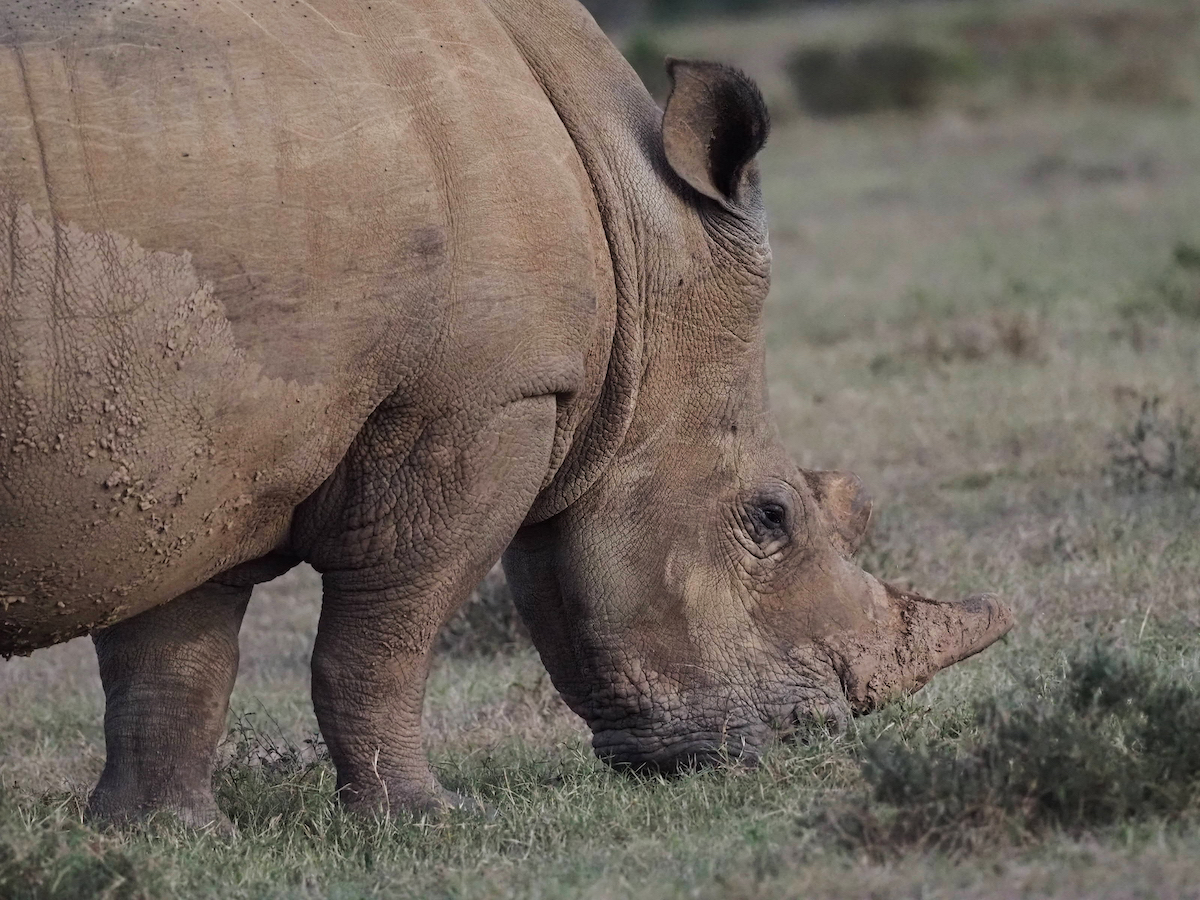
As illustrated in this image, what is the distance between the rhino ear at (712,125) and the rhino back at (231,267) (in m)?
0.45

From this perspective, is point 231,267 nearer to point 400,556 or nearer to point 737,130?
point 400,556

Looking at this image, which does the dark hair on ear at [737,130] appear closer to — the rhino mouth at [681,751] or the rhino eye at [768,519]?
the rhino eye at [768,519]

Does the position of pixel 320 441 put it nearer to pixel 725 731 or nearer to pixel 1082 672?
pixel 725 731

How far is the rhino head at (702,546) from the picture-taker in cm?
514

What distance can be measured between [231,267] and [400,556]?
910mm

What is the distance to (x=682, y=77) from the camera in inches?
201

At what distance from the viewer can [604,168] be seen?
5.01 metres

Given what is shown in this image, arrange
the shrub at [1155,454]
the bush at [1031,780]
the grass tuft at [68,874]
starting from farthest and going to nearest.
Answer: the shrub at [1155,454] < the grass tuft at [68,874] < the bush at [1031,780]

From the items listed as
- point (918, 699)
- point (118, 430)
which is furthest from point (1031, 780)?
point (118, 430)

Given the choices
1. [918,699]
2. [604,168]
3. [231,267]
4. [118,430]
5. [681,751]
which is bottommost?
[681,751]

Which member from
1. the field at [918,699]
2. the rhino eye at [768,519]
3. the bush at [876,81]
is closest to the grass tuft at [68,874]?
the field at [918,699]

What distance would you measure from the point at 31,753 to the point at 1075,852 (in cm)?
368

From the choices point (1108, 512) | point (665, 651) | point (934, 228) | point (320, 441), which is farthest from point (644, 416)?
point (934, 228)

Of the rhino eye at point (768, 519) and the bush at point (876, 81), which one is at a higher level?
the rhino eye at point (768, 519)
